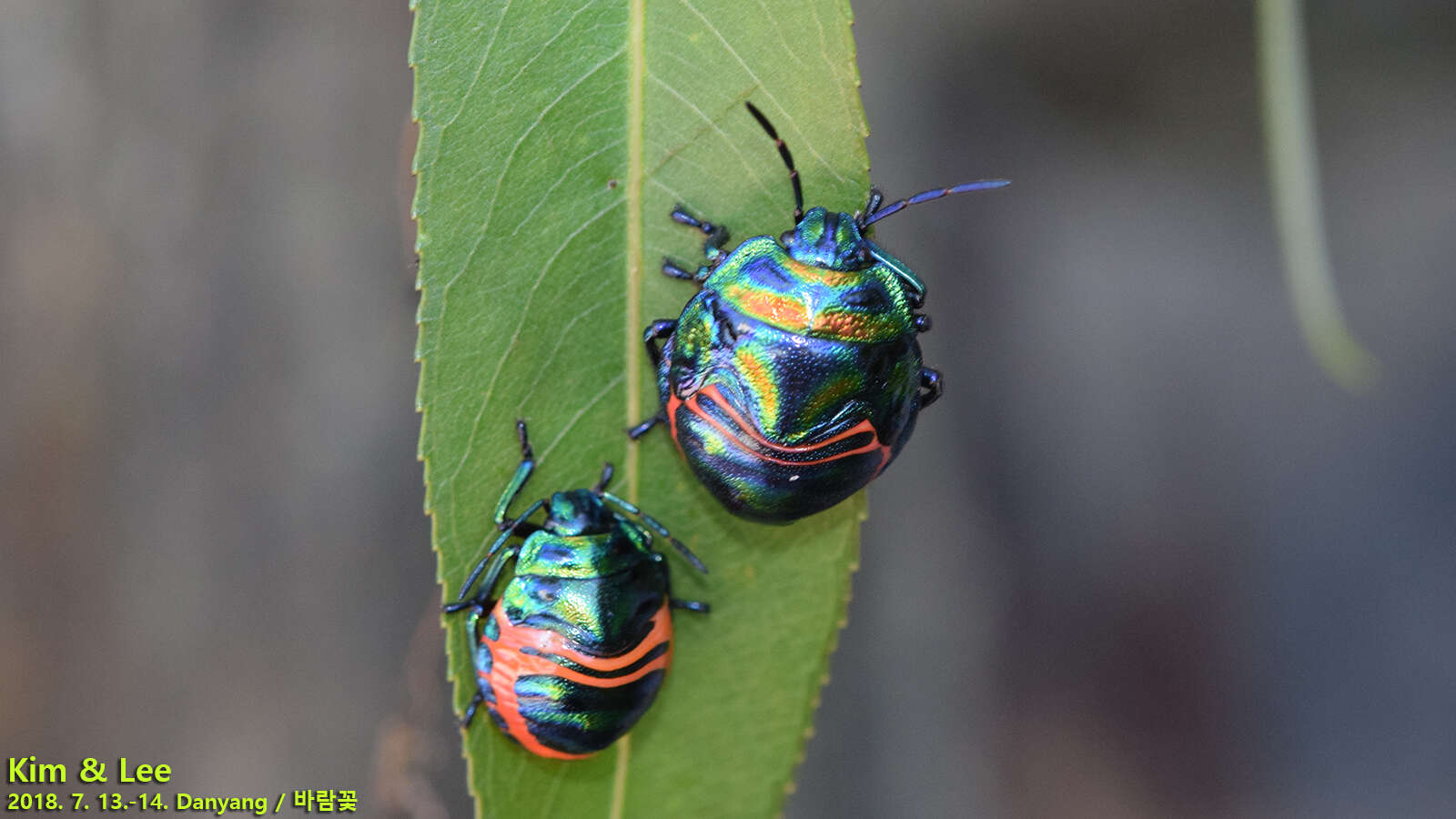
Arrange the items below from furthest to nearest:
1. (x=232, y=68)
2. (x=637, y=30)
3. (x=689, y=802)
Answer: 1. (x=232, y=68)
2. (x=689, y=802)
3. (x=637, y=30)

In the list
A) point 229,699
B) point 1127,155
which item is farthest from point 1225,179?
point 229,699

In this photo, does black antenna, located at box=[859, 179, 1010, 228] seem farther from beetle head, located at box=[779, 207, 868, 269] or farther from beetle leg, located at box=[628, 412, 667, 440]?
beetle leg, located at box=[628, 412, 667, 440]

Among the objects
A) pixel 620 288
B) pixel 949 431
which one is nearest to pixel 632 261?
pixel 620 288

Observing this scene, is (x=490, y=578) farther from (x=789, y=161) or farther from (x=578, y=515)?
(x=789, y=161)

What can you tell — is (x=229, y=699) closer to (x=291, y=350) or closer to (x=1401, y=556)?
(x=291, y=350)

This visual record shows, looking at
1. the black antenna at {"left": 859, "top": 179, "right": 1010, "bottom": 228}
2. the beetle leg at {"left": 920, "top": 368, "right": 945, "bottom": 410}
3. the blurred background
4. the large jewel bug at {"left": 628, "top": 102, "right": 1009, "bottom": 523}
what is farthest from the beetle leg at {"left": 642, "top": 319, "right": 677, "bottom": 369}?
the blurred background
